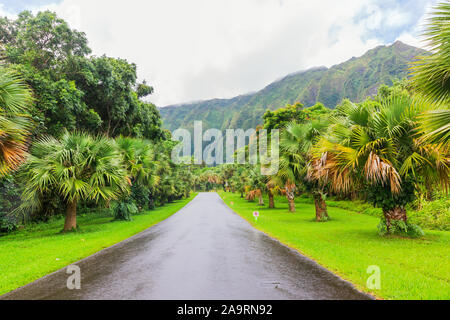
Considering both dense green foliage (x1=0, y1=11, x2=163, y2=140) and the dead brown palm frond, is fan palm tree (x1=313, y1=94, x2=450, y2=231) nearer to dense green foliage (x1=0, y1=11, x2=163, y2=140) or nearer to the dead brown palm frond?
the dead brown palm frond

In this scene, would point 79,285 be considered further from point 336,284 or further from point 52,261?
point 336,284

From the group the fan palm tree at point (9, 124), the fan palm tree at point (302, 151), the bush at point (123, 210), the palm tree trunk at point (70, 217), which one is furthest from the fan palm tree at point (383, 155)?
the bush at point (123, 210)

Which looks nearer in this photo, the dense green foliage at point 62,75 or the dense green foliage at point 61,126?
the dense green foliage at point 61,126

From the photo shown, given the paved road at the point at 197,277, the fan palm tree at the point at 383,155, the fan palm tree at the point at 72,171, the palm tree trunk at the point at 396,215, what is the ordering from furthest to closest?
1. the fan palm tree at the point at 72,171
2. the palm tree trunk at the point at 396,215
3. the fan palm tree at the point at 383,155
4. the paved road at the point at 197,277

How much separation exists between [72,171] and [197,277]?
9.33 meters

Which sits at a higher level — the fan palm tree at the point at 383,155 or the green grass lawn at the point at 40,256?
the fan palm tree at the point at 383,155

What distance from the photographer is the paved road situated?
4648 millimetres

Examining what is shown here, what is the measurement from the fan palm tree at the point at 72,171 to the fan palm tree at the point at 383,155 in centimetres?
999

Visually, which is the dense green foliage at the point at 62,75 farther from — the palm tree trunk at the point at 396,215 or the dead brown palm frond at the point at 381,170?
the palm tree trunk at the point at 396,215

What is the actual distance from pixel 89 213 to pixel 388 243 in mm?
26065

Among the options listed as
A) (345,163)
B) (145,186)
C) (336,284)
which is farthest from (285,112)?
(336,284)

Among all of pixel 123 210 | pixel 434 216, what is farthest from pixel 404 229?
pixel 123 210

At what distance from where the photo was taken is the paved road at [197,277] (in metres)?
4.65

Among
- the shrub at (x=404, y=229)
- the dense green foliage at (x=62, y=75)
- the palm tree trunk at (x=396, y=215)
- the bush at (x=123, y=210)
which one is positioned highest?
the dense green foliage at (x=62, y=75)
